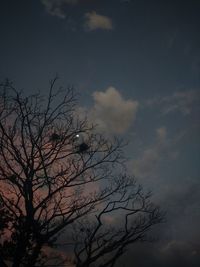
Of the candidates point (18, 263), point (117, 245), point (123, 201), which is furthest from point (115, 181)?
Result: point (18, 263)

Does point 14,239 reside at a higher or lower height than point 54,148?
lower

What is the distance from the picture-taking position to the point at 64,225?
10.6 metres

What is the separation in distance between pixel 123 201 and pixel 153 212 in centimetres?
146

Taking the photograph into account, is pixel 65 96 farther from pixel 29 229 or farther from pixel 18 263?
pixel 18 263

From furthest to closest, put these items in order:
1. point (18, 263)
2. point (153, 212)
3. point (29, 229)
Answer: point (153, 212) < point (29, 229) < point (18, 263)

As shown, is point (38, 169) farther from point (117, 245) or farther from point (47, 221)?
point (117, 245)

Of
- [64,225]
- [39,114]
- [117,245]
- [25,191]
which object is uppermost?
[39,114]

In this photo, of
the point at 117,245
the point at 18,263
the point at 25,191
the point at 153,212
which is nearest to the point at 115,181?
the point at 153,212

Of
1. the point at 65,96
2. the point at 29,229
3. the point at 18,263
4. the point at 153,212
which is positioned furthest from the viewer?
the point at 153,212

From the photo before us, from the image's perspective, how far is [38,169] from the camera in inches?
438

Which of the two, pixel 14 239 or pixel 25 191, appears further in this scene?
pixel 14 239

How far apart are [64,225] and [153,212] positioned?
12.6 feet

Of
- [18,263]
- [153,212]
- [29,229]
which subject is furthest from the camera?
[153,212]

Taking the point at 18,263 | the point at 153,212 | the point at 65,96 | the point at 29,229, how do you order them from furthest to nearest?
the point at 153,212 < the point at 65,96 < the point at 29,229 < the point at 18,263
